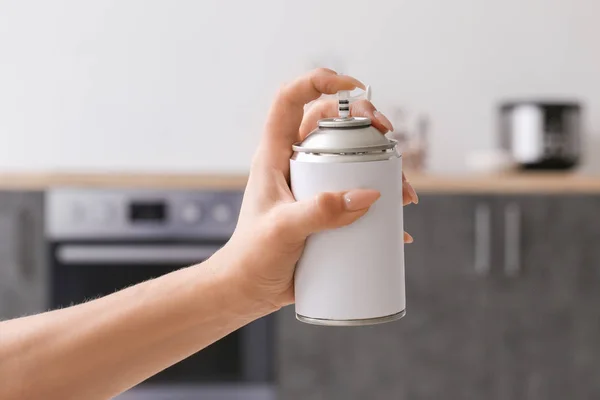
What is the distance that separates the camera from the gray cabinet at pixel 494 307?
2662 millimetres

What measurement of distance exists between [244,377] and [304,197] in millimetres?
2084

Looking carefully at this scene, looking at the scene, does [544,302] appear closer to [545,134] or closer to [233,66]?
[545,134]

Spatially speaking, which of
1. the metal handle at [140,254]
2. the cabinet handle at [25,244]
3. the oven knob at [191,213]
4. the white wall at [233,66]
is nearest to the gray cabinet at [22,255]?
the cabinet handle at [25,244]

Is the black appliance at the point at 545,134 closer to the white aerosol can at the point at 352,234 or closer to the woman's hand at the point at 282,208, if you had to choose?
the woman's hand at the point at 282,208

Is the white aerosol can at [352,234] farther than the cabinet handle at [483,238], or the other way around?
the cabinet handle at [483,238]

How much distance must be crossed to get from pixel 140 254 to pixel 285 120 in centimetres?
197

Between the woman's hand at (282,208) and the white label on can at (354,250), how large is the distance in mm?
17

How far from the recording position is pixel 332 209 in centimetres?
71

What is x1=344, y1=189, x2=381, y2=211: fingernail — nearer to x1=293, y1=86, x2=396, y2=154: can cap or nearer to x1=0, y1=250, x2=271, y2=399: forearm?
x1=293, y1=86, x2=396, y2=154: can cap

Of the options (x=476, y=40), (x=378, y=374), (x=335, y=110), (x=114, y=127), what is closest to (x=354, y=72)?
(x=476, y=40)

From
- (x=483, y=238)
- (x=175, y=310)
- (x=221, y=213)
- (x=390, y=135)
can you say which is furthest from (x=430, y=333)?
(x=175, y=310)

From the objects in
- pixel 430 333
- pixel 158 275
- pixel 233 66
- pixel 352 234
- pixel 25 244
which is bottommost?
pixel 430 333

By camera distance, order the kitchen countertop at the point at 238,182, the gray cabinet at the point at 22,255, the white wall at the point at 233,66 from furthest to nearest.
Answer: the white wall at the point at 233,66
the gray cabinet at the point at 22,255
the kitchen countertop at the point at 238,182

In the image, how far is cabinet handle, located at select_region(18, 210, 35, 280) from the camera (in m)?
2.76
